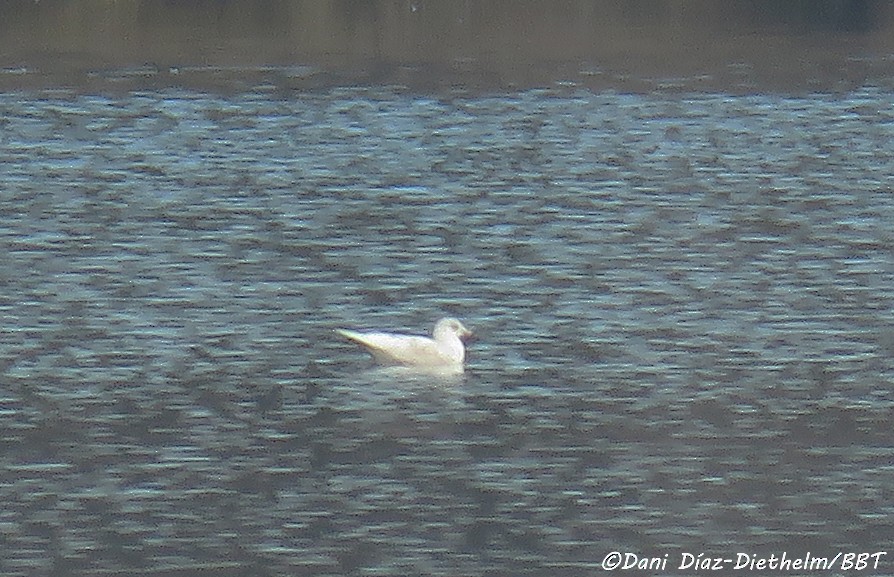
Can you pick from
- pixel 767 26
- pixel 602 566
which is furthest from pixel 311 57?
pixel 602 566

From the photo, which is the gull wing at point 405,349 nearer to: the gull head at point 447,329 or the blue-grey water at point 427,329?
the gull head at point 447,329

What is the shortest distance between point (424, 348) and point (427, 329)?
122cm

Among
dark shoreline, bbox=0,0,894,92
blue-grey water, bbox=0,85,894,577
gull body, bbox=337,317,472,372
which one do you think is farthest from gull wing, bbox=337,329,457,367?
dark shoreline, bbox=0,0,894,92

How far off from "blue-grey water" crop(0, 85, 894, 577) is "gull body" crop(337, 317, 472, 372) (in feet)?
0.76

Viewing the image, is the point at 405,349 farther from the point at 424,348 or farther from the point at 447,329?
the point at 447,329

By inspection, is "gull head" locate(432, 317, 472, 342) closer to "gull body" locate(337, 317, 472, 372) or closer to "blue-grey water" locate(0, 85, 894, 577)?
"gull body" locate(337, 317, 472, 372)

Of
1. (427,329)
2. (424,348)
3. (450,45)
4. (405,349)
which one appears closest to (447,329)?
(424,348)

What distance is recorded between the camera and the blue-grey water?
10609 mm

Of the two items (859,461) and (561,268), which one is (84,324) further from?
(859,461)

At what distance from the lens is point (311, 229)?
750 inches

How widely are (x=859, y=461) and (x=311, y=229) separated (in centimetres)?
843

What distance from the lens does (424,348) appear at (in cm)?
1381

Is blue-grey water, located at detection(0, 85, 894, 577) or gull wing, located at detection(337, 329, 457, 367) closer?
blue-grey water, located at detection(0, 85, 894, 577)

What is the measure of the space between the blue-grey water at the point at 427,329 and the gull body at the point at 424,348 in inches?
9.1
